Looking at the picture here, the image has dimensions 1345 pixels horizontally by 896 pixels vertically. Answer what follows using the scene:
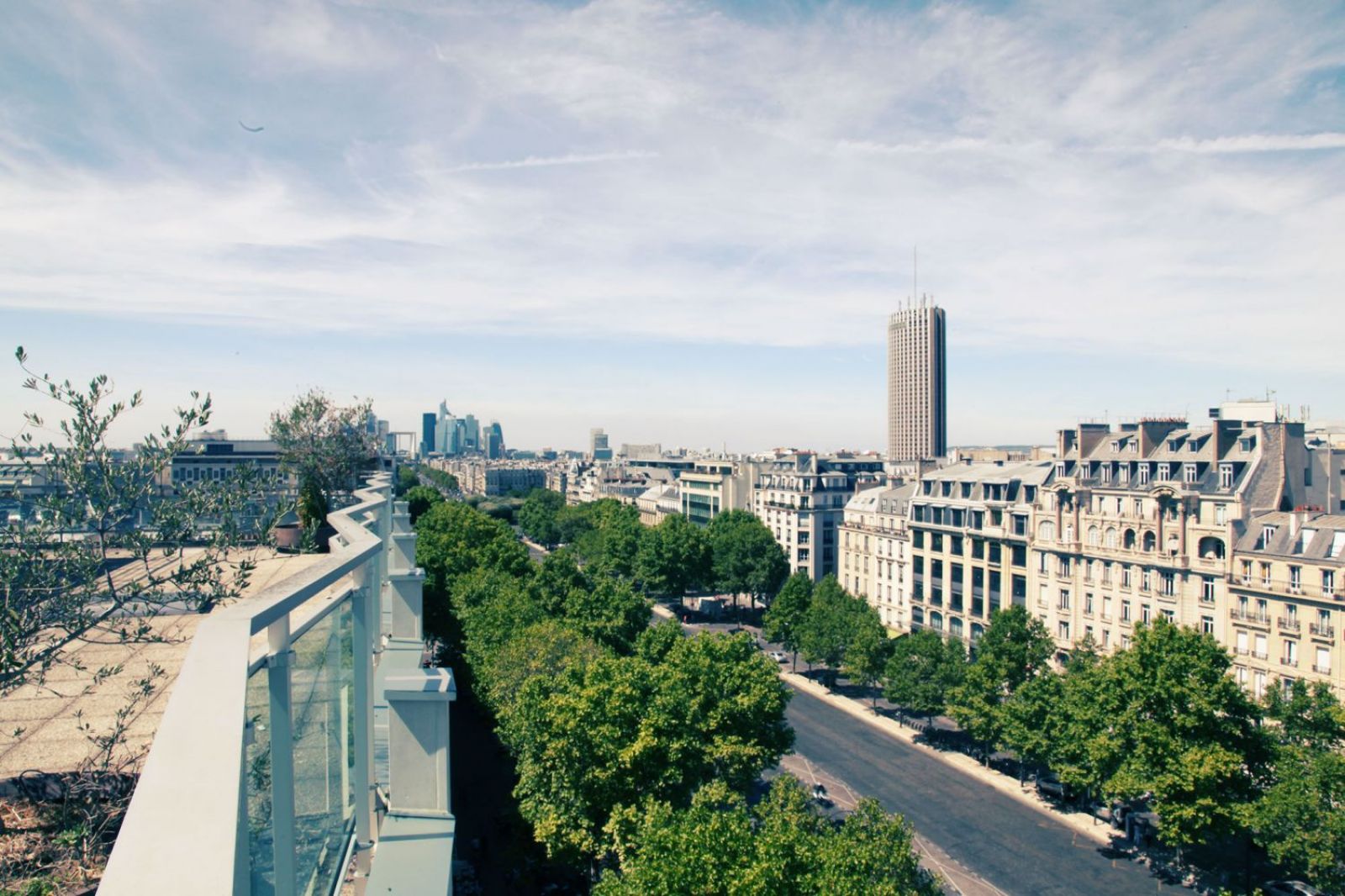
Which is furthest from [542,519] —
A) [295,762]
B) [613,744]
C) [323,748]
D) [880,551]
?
[295,762]

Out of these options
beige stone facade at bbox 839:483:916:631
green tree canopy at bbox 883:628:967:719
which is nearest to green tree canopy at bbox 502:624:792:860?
green tree canopy at bbox 883:628:967:719

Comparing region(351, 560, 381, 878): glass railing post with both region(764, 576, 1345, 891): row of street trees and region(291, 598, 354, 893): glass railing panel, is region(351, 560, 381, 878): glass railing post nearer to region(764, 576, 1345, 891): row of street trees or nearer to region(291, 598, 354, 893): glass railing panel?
region(291, 598, 354, 893): glass railing panel

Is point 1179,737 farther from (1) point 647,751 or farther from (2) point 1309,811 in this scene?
(1) point 647,751

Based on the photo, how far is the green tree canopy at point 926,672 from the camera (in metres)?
43.2

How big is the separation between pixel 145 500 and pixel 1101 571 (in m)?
48.2

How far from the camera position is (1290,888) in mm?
28609

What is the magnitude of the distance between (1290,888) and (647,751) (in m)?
23.2

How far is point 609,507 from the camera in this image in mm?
108562

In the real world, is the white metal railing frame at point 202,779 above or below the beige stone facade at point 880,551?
above

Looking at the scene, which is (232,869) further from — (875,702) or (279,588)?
Answer: (875,702)

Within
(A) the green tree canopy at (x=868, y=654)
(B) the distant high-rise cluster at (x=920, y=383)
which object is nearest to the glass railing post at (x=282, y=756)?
(A) the green tree canopy at (x=868, y=654)

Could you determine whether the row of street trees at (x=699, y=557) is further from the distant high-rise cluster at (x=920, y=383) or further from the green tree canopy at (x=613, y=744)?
the distant high-rise cluster at (x=920, y=383)

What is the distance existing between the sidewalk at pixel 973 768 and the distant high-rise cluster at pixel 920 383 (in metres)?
108

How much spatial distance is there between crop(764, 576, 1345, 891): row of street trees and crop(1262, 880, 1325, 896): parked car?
29.8 inches
